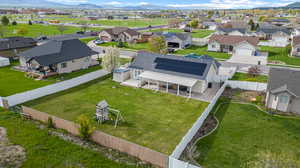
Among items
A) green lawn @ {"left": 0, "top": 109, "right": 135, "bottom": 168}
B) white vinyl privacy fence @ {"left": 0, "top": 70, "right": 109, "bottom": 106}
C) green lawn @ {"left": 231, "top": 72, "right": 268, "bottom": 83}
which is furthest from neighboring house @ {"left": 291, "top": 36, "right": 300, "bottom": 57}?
green lawn @ {"left": 0, "top": 109, "right": 135, "bottom": 168}

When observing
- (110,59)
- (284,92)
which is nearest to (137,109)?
(110,59)

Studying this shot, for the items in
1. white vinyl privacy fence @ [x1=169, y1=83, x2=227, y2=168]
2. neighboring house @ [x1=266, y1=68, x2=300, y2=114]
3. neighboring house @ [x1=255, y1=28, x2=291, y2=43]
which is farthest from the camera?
neighboring house @ [x1=255, y1=28, x2=291, y2=43]

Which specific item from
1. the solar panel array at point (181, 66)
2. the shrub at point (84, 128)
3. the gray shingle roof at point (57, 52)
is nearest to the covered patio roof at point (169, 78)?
the solar panel array at point (181, 66)

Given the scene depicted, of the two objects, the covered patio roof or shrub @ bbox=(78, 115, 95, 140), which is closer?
shrub @ bbox=(78, 115, 95, 140)

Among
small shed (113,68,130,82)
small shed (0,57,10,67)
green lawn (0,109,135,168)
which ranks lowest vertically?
green lawn (0,109,135,168)

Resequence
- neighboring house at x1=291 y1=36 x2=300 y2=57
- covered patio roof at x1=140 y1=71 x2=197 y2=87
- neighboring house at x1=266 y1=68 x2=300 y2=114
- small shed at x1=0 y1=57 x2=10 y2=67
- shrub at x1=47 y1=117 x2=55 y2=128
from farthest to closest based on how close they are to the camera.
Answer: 1. neighboring house at x1=291 y1=36 x2=300 y2=57
2. small shed at x1=0 y1=57 x2=10 y2=67
3. covered patio roof at x1=140 y1=71 x2=197 y2=87
4. neighboring house at x1=266 y1=68 x2=300 y2=114
5. shrub at x1=47 y1=117 x2=55 y2=128

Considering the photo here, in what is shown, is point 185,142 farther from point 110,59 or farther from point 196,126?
point 110,59

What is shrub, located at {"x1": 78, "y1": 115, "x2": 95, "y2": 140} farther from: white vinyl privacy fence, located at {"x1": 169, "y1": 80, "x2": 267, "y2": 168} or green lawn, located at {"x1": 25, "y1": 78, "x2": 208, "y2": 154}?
white vinyl privacy fence, located at {"x1": 169, "y1": 80, "x2": 267, "y2": 168}

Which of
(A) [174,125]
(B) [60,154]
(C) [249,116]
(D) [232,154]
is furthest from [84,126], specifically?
(C) [249,116]
